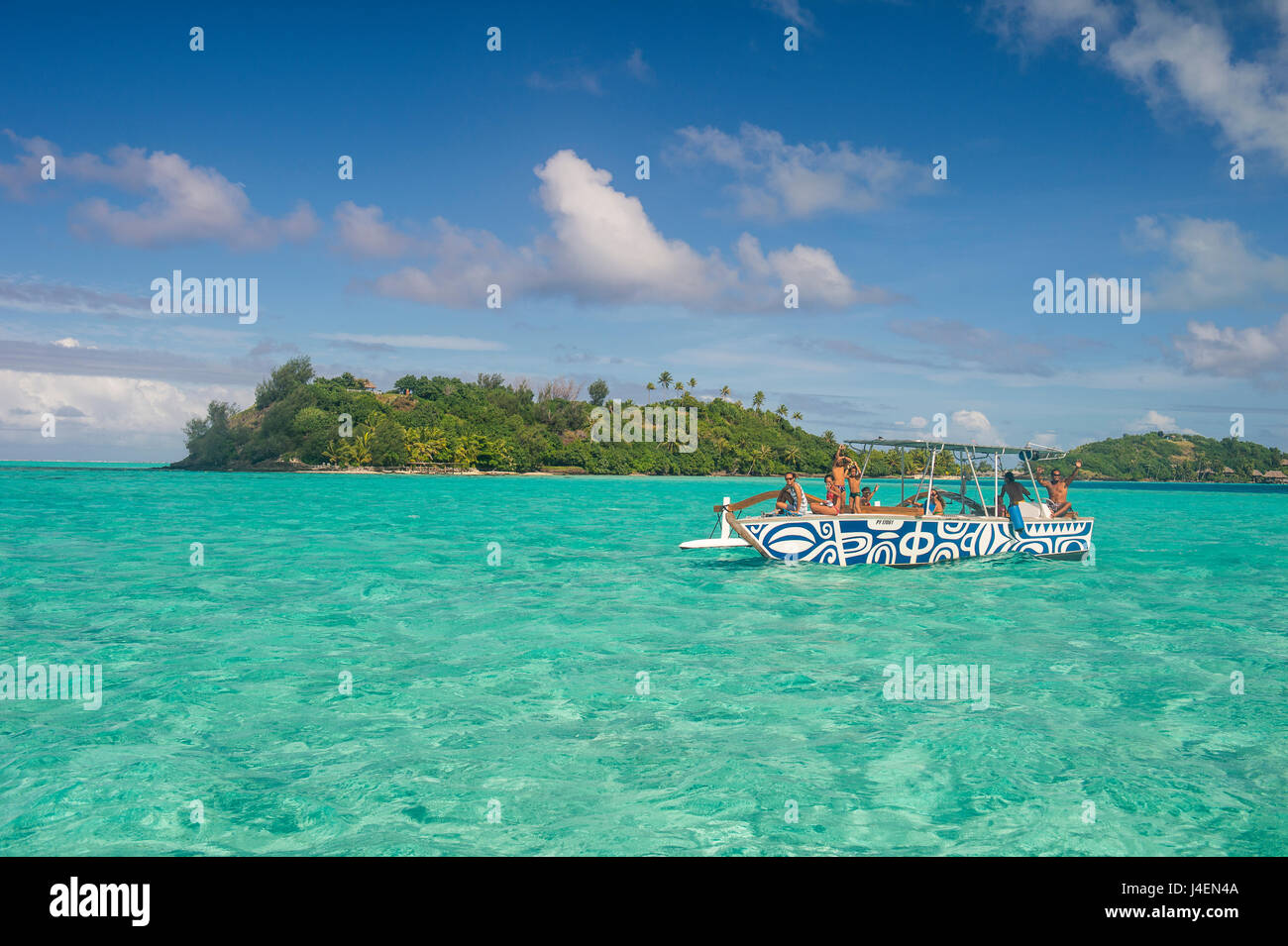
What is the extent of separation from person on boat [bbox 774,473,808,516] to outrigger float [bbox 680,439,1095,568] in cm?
25

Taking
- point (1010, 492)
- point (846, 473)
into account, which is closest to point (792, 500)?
point (846, 473)

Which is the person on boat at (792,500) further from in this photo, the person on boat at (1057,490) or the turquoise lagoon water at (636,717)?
the person on boat at (1057,490)

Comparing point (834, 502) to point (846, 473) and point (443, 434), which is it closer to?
point (846, 473)

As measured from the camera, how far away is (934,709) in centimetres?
857

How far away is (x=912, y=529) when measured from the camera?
17.8 meters

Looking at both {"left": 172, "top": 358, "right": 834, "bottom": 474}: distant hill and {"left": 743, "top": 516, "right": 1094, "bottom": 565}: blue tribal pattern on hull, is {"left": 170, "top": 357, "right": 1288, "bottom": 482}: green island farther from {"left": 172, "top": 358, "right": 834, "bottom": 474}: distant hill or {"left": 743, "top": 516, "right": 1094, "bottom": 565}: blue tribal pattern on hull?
{"left": 743, "top": 516, "right": 1094, "bottom": 565}: blue tribal pattern on hull

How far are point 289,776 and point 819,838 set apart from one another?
433 cm

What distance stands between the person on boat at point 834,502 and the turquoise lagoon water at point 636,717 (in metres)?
1.62

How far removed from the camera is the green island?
119800mm

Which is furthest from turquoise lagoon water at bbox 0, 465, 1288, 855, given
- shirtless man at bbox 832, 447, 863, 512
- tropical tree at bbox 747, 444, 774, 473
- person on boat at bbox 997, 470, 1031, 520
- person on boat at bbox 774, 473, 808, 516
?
tropical tree at bbox 747, 444, 774, 473

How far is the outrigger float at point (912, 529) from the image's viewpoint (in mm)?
17344

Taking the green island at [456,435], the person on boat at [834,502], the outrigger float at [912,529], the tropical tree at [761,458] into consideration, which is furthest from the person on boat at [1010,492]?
the tropical tree at [761,458]
